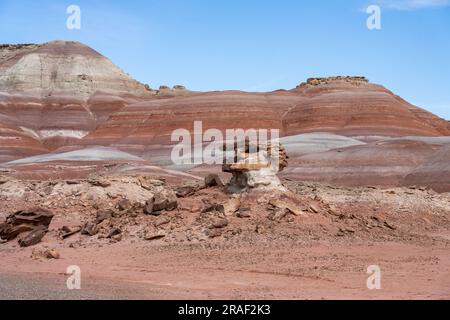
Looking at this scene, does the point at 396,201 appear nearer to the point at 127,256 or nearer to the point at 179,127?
the point at 127,256

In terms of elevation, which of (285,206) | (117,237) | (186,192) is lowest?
(117,237)

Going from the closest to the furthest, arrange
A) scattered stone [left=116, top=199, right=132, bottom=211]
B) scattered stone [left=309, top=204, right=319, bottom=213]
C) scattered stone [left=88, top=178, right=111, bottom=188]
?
scattered stone [left=309, top=204, right=319, bottom=213], scattered stone [left=116, top=199, right=132, bottom=211], scattered stone [left=88, top=178, right=111, bottom=188]

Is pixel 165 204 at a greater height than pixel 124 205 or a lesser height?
greater

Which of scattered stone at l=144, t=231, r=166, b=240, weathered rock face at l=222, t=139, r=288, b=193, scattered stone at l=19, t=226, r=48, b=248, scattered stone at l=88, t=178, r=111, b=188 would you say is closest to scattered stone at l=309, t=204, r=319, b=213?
weathered rock face at l=222, t=139, r=288, b=193

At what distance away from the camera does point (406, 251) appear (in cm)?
1803

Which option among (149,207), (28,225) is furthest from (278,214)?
(28,225)

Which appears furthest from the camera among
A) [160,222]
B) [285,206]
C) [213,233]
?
[285,206]

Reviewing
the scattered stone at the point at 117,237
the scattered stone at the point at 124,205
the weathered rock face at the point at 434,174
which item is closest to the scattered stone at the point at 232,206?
the scattered stone at the point at 117,237

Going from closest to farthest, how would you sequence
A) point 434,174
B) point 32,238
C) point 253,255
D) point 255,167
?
point 253,255 → point 32,238 → point 255,167 → point 434,174

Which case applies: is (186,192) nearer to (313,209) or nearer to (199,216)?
(199,216)

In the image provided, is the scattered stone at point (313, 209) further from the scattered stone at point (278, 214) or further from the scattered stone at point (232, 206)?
the scattered stone at point (232, 206)

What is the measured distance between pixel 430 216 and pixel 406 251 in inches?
249

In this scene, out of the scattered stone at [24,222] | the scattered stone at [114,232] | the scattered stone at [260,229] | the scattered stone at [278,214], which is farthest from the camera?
the scattered stone at [24,222]

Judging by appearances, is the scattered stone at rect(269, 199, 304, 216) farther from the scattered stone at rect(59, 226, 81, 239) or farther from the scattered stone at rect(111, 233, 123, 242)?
the scattered stone at rect(59, 226, 81, 239)
